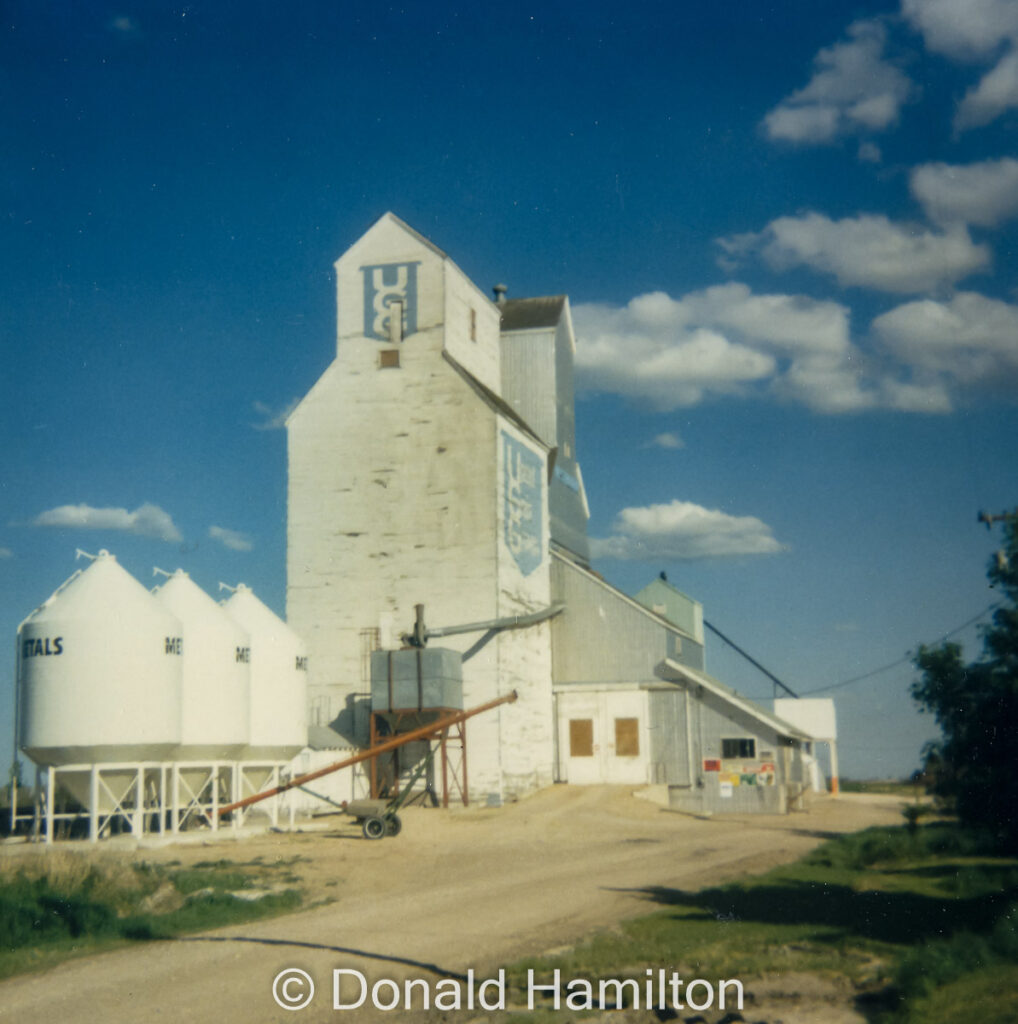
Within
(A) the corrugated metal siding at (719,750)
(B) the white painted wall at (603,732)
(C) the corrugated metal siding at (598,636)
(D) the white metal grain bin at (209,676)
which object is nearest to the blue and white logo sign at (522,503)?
(C) the corrugated metal siding at (598,636)

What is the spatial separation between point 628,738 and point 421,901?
906 inches

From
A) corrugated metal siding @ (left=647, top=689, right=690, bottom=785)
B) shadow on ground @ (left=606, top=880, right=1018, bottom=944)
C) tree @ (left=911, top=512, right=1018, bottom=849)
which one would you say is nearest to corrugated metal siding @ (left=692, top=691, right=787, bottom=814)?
corrugated metal siding @ (left=647, top=689, right=690, bottom=785)

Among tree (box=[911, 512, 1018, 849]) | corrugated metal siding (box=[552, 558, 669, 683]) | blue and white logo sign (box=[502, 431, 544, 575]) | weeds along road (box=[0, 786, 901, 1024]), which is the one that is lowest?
weeds along road (box=[0, 786, 901, 1024])

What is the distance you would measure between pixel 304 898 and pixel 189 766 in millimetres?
9916

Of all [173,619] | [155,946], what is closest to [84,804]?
[173,619]

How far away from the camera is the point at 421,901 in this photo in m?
18.4

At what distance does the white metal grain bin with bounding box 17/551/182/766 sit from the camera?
25.5m

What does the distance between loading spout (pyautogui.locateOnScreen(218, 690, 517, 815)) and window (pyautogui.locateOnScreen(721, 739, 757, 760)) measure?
767 centimetres

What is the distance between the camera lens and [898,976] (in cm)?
1059

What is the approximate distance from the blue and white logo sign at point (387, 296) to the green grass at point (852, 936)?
2550 centimetres

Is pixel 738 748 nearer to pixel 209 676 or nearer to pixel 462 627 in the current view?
pixel 462 627

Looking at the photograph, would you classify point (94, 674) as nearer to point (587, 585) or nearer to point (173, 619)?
point (173, 619)

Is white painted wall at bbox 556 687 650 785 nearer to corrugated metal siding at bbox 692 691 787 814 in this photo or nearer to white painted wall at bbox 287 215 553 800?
white painted wall at bbox 287 215 553 800

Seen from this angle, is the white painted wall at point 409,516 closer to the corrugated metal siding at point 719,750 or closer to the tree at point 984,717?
the corrugated metal siding at point 719,750
